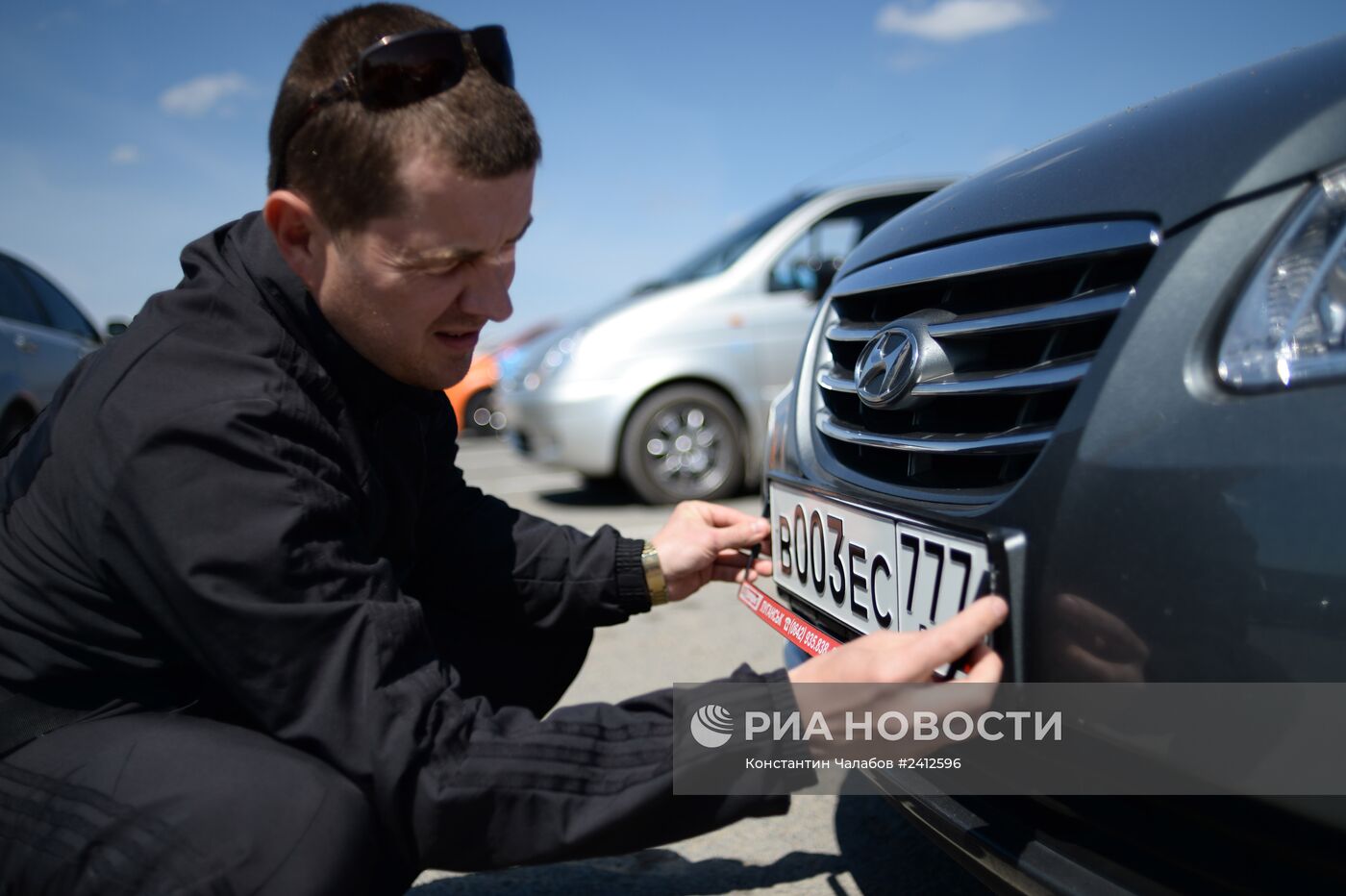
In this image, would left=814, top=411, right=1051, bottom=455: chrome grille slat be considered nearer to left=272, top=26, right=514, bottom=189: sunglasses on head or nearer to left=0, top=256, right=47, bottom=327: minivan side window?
left=272, top=26, right=514, bottom=189: sunglasses on head

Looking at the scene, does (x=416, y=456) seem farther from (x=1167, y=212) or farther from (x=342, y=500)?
(x=1167, y=212)

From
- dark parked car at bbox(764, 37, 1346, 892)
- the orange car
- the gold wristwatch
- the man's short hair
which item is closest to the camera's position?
dark parked car at bbox(764, 37, 1346, 892)

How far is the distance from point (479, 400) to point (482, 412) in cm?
14

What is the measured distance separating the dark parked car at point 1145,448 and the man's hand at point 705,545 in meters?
0.35

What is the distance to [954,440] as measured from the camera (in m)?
1.34

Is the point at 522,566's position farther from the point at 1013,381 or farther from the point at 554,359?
the point at 554,359

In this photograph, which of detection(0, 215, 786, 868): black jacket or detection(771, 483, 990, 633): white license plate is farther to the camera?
detection(771, 483, 990, 633): white license plate

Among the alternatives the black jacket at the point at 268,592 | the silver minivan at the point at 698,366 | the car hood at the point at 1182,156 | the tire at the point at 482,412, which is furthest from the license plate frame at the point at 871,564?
the tire at the point at 482,412

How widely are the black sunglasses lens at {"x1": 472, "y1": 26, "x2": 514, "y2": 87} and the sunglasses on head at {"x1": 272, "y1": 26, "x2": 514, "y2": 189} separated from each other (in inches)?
1.6

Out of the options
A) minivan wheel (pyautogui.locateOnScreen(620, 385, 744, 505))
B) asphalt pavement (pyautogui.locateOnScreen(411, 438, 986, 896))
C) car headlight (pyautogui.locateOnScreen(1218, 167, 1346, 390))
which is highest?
car headlight (pyautogui.locateOnScreen(1218, 167, 1346, 390))

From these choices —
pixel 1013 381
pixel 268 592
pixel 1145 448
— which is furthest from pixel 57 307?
pixel 1145 448

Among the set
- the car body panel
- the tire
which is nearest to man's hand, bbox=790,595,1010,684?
the car body panel

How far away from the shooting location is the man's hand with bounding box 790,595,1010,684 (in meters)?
1.01

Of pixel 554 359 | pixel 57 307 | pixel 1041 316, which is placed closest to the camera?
pixel 1041 316
